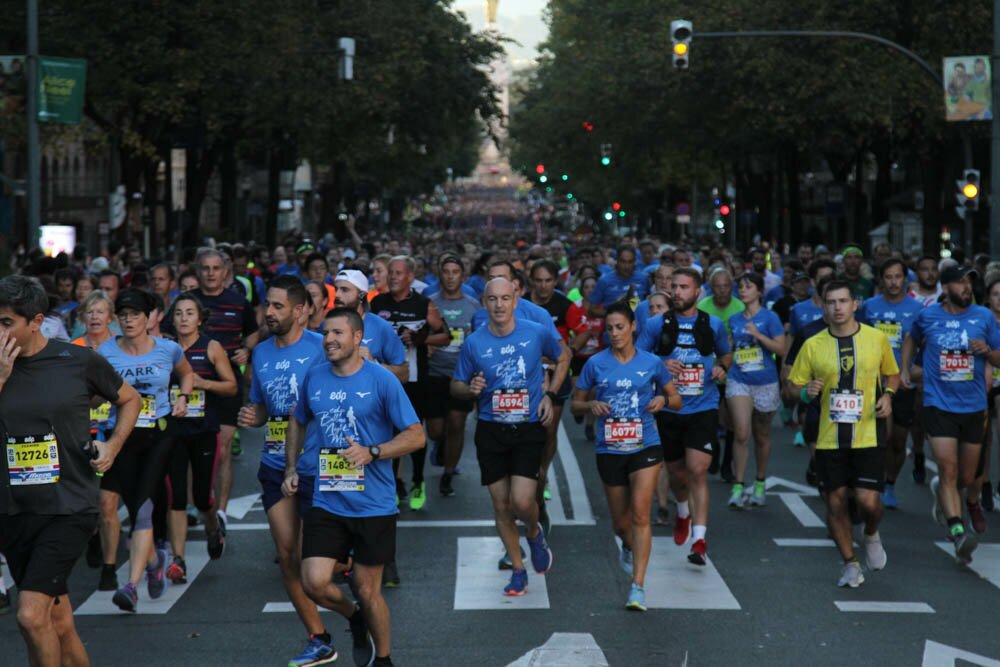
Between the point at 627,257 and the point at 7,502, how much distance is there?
12011mm

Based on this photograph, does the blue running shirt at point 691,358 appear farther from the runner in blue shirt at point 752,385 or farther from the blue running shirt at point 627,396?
the runner in blue shirt at point 752,385

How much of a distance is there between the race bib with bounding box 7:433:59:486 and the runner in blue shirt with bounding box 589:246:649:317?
448 inches

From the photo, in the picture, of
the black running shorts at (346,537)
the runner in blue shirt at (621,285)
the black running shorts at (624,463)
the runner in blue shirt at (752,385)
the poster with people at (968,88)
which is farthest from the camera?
the poster with people at (968,88)

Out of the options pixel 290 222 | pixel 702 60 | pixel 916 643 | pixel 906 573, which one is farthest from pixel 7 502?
pixel 290 222

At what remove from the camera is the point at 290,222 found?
285 feet

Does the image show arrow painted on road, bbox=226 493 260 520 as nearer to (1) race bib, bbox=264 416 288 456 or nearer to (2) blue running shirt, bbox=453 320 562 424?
(2) blue running shirt, bbox=453 320 562 424

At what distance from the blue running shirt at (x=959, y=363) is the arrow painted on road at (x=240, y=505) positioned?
4956 mm

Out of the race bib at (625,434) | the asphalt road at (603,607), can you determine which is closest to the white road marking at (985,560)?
the asphalt road at (603,607)

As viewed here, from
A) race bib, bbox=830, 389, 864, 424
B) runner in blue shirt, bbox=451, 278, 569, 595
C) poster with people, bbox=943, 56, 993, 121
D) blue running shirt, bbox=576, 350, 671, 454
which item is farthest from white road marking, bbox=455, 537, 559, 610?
poster with people, bbox=943, 56, 993, 121

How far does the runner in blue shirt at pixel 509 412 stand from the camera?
10406mm

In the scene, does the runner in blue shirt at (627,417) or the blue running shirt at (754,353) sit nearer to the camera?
the runner in blue shirt at (627,417)

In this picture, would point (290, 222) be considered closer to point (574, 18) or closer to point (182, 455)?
point (574, 18)

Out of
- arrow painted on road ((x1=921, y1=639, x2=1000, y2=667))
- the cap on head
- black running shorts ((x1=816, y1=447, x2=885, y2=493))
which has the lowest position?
arrow painted on road ((x1=921, y1=639, x2=1000, y2=667))

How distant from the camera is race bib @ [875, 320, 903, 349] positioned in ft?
45.0
